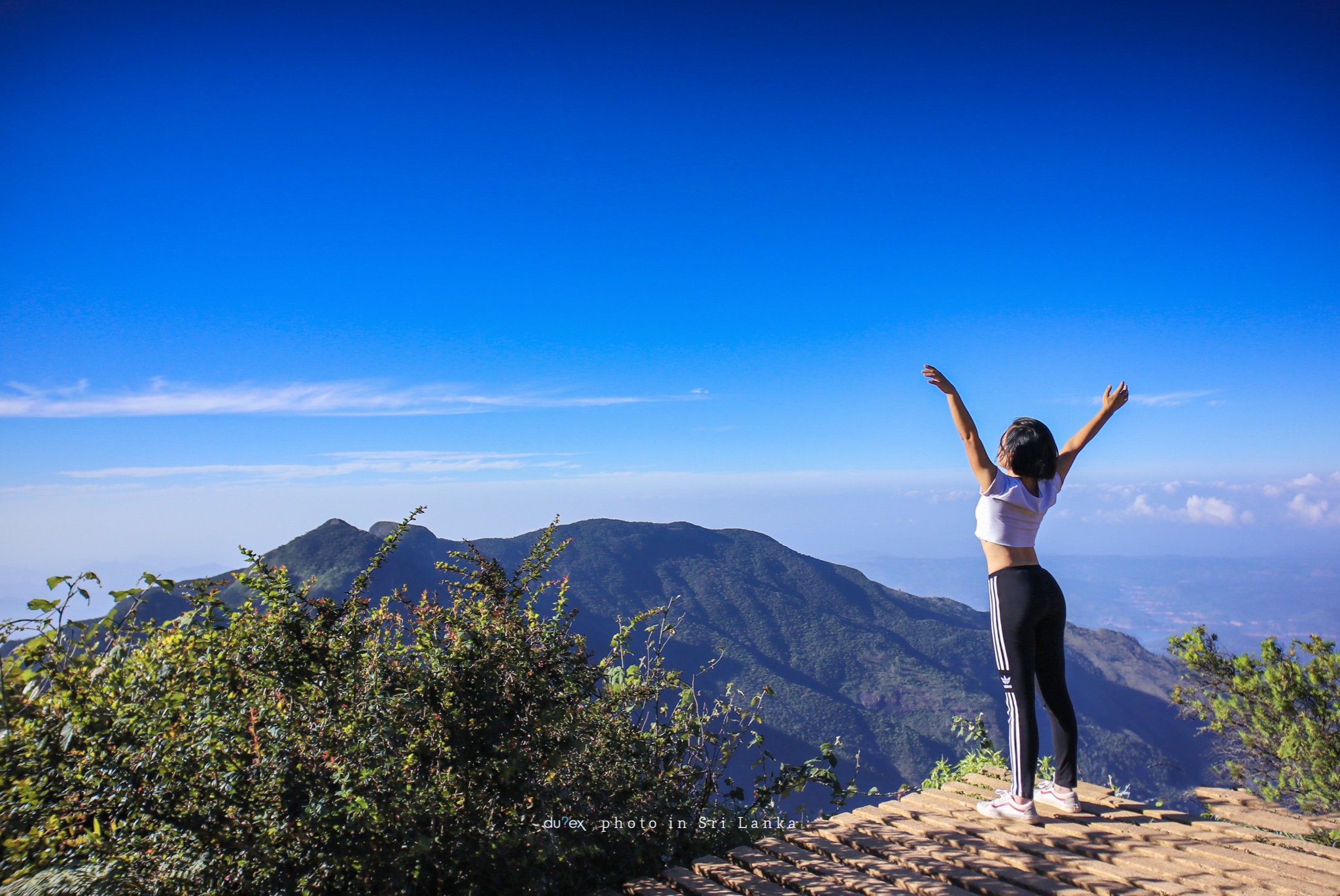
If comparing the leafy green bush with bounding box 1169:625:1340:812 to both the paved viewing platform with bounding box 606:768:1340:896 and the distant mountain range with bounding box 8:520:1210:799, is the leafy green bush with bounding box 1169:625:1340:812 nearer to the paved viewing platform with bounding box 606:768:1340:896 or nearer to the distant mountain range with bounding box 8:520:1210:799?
the paved viewing platform with bounding box 606:768:1340:896

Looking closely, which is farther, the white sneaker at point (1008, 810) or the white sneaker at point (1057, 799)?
the white sneaker at point (1057, 799)

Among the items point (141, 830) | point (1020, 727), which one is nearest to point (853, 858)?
point (1020, 727)

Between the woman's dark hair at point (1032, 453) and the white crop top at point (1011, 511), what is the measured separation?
0.08m

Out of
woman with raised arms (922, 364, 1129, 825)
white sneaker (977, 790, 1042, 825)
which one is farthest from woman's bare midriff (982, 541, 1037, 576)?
white sneaker (977, 790, 1042, 825)

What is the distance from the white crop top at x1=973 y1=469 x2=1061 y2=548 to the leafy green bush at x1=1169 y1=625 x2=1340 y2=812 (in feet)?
28.2

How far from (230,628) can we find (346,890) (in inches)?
42.0

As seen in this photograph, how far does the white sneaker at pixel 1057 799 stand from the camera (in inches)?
132

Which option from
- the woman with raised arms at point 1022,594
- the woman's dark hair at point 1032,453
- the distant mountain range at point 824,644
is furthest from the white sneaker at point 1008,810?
the distant mountain range at point 824,644

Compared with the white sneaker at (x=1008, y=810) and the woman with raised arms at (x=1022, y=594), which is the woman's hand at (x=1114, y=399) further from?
the white sneaker at (x=1008, y=810)

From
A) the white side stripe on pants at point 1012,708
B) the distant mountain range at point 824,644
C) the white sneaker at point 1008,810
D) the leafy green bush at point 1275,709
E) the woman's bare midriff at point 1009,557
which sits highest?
the woman's bare midriff at point 1009,557

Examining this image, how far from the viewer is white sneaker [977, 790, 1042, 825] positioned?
3240 millimetres

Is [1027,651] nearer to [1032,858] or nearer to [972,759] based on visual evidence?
[1032,858]

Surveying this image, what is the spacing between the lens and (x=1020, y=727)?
3.24m

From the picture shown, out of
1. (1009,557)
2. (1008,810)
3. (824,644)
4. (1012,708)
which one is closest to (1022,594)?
(1009,557)
